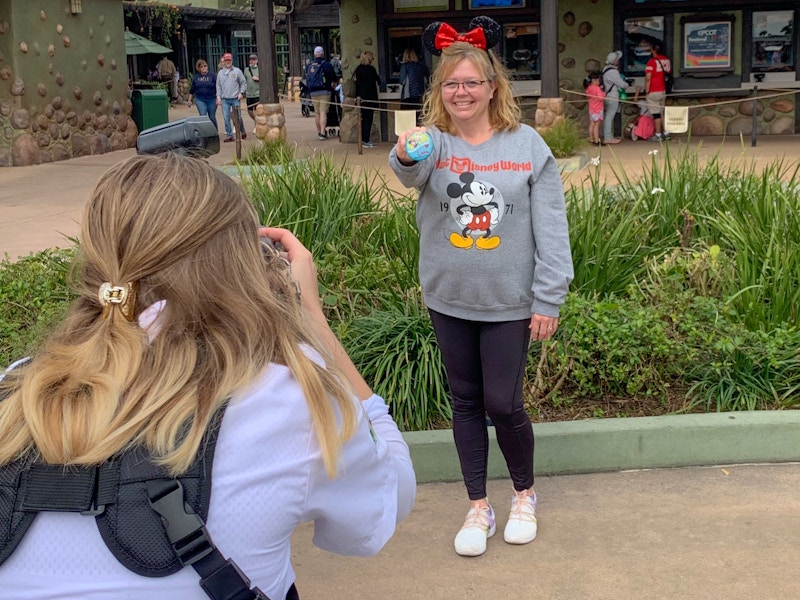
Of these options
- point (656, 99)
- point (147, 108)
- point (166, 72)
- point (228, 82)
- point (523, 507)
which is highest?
point (166, 72)

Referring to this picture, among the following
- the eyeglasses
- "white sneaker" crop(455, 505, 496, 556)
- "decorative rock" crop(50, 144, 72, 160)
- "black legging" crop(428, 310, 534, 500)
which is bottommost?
"white sneaker" crop(455, 505, 496, 556)

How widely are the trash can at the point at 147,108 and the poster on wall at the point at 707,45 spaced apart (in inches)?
350

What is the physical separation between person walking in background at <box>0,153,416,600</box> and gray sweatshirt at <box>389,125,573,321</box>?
1741mm

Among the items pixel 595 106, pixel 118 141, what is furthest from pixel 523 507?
pixel 118 141

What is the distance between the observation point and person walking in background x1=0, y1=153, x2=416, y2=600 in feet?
4.38

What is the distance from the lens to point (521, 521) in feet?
11.8

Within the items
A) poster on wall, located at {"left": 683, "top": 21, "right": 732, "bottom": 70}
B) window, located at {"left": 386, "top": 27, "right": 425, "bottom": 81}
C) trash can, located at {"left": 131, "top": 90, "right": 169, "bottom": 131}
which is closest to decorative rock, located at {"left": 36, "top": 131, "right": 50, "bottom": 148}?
trash can, located at {"left": 131, "top": 90, "right": 169, "bottom": 131}

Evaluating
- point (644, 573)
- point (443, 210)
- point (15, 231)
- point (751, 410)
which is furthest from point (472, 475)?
point (15, 231)

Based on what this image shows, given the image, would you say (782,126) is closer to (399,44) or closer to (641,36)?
(641,36)

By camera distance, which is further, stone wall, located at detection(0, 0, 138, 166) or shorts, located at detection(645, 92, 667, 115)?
shorts, located at detection(645, 92, 667, 115)

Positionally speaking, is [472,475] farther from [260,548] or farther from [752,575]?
[260,548]

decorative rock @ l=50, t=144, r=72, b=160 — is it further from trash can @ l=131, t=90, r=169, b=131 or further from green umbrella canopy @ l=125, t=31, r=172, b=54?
green umbrella canopy @ l=125, t=31, r=172, b=54

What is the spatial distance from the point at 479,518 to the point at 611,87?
1285 centimetres

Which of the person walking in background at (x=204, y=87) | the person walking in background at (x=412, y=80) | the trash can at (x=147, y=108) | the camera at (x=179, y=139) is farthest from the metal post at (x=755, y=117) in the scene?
the camera at (x=179, y=139)
